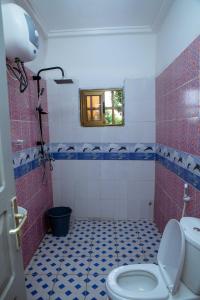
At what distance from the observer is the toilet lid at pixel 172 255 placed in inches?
45.0

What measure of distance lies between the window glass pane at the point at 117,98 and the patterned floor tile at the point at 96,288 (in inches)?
76.3

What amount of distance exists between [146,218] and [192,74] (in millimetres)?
1991

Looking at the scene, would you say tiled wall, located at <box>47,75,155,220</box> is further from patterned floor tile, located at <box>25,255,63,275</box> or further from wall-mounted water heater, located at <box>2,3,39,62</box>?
wall-mounted water heater, located at <box>2,3,39,62</box>

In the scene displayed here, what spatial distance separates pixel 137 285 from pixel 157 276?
0.52ft

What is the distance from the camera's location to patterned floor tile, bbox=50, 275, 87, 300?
1613 millimetres

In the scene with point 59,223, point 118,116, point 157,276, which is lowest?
point 59,223

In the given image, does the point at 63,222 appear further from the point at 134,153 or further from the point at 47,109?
the point at 47,109

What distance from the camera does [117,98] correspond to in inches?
104

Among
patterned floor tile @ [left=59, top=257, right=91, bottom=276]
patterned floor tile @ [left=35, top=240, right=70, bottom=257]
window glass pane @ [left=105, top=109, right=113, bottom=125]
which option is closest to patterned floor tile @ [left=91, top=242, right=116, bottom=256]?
patterned floor tile @ [left=59, top=257, right=91, bottom=276]

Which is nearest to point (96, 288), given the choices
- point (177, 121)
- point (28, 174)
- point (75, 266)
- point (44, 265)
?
point (75, 266)

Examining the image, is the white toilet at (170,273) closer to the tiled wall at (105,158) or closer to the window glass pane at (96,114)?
the tiled wall at (105,158)

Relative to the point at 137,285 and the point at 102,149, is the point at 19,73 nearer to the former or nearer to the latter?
the point at 102,149

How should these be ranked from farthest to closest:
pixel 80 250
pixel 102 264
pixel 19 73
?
pixel 80 250 → pixel 102 264 → pixel 19 73

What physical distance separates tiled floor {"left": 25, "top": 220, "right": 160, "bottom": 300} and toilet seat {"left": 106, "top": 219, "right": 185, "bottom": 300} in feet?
1.33
